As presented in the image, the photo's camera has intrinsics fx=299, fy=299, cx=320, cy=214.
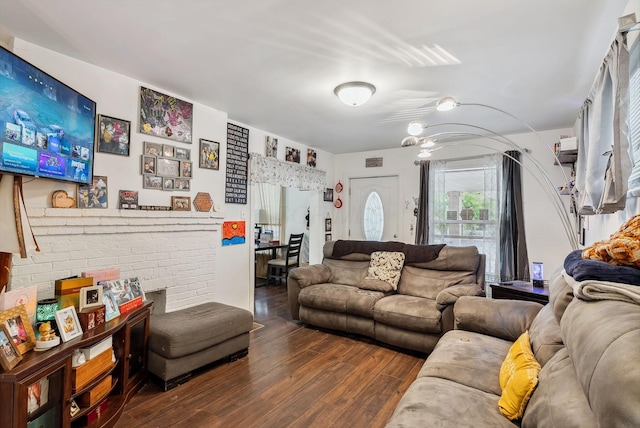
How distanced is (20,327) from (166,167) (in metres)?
1.67

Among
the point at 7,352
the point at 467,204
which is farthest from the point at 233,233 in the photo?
the point at 467,204

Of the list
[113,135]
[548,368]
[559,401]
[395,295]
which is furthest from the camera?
[395,295]

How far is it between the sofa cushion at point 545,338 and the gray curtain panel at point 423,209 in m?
2.84

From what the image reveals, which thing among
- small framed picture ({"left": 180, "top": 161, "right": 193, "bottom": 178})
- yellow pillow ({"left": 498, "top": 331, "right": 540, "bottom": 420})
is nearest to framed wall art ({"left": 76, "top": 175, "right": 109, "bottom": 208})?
small framed picture ({"left": 180, "top": 161, "right": 193, "bottom": 178})

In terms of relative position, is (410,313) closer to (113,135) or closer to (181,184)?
(181,184)

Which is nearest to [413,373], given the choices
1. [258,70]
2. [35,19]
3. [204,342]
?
[204,342]

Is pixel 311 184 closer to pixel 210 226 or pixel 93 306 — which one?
pixel 210 226

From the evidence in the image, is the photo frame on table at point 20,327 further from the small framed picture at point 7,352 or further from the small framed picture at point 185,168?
the small framed picture at point 185,168

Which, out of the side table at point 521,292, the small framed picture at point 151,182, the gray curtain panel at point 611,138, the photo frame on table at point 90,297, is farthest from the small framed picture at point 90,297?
the side table at point 521,292

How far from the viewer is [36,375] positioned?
4.59 feet

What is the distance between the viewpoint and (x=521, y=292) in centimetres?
296

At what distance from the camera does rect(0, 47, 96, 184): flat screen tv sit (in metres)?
1.63

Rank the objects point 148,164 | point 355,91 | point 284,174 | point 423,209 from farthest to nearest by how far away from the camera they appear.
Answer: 1. point 423,209
2. point 284,174
3. point 148,164
4. point 355,91

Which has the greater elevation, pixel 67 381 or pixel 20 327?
pixel 20 327
